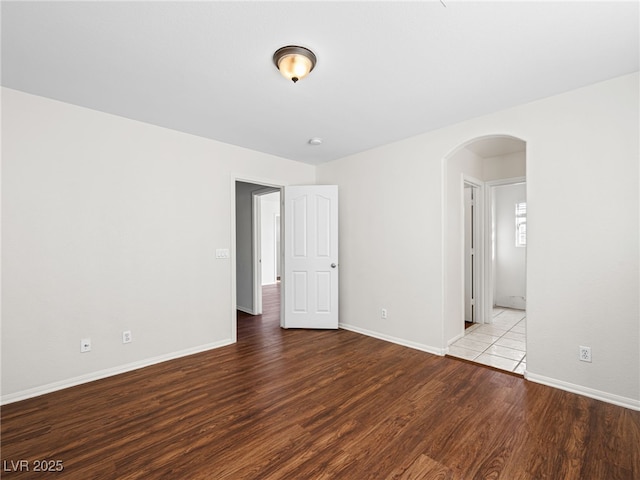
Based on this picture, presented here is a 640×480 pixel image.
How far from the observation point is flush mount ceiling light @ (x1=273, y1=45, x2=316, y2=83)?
186 centimetres

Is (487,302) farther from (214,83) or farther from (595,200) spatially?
(214,83)

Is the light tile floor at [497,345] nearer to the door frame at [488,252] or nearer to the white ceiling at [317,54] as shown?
the door frame at [488,252]

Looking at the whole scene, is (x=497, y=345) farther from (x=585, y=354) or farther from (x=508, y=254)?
(x=508, y=254)

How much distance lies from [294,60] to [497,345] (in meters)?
3.78

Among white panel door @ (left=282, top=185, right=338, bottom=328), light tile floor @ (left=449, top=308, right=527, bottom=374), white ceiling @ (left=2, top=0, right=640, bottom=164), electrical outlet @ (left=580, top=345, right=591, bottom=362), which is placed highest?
white ceiling @ (left=2, top=0, right=640, bottom=164)

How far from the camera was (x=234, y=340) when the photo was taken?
12.2 ft

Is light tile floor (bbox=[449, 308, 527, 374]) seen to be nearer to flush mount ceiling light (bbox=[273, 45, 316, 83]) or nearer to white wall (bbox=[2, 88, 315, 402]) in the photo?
white wall (bbox=[2, 88, 315, 402])

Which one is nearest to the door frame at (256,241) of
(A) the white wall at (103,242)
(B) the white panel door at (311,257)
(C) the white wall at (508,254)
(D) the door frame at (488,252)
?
(B) the white panel door at (311,257)

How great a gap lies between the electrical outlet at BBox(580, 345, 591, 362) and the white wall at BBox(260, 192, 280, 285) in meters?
7.39

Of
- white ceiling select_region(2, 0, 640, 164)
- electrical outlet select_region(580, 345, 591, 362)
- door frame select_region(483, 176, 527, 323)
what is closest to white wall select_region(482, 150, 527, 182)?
door frame select_region(483, 176, 527, 323)

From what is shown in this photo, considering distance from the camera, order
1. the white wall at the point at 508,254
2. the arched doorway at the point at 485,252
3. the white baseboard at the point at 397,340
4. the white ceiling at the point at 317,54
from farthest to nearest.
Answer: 1. the white wall at the point at 508,254
2. the arched doorway at the point at 485,252
3. the white baseboard at the point at 397,340
4. the white ceiling at the point at 317,54

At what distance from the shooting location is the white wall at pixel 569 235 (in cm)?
222

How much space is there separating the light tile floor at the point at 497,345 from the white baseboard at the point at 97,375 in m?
2.95

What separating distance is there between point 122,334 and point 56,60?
2.35 metres
